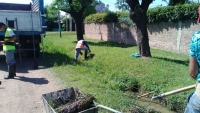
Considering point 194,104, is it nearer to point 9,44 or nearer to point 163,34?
point 9,44

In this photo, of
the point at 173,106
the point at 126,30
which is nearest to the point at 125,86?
the point at 173,106

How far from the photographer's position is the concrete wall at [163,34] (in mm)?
11180

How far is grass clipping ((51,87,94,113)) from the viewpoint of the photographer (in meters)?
3.11

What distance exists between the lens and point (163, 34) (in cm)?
1282

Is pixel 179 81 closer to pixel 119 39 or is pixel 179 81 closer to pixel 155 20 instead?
pixel 155 20

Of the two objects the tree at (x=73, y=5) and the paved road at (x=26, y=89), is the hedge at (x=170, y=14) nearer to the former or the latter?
the tree at (x=73, y=5)

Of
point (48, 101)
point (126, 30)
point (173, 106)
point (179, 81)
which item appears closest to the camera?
point (48, 101)

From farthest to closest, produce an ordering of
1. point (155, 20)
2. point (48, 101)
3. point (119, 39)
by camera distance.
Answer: point (119, 39) → point (155, 20) → point (48, 101)

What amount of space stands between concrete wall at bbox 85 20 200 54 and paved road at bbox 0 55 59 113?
756 cm

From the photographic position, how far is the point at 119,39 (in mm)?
17203

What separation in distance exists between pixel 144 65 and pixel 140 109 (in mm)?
3306

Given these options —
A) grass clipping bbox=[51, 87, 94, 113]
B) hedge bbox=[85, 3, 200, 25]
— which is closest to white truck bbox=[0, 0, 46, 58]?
grass clipping bbox=[51, 87, 94, 113]

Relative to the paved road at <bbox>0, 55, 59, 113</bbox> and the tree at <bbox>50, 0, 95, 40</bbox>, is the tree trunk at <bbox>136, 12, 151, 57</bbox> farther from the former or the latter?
the tree at <bbox>50, 0, 95, 40</bbox>

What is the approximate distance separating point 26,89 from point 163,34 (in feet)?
31.2
